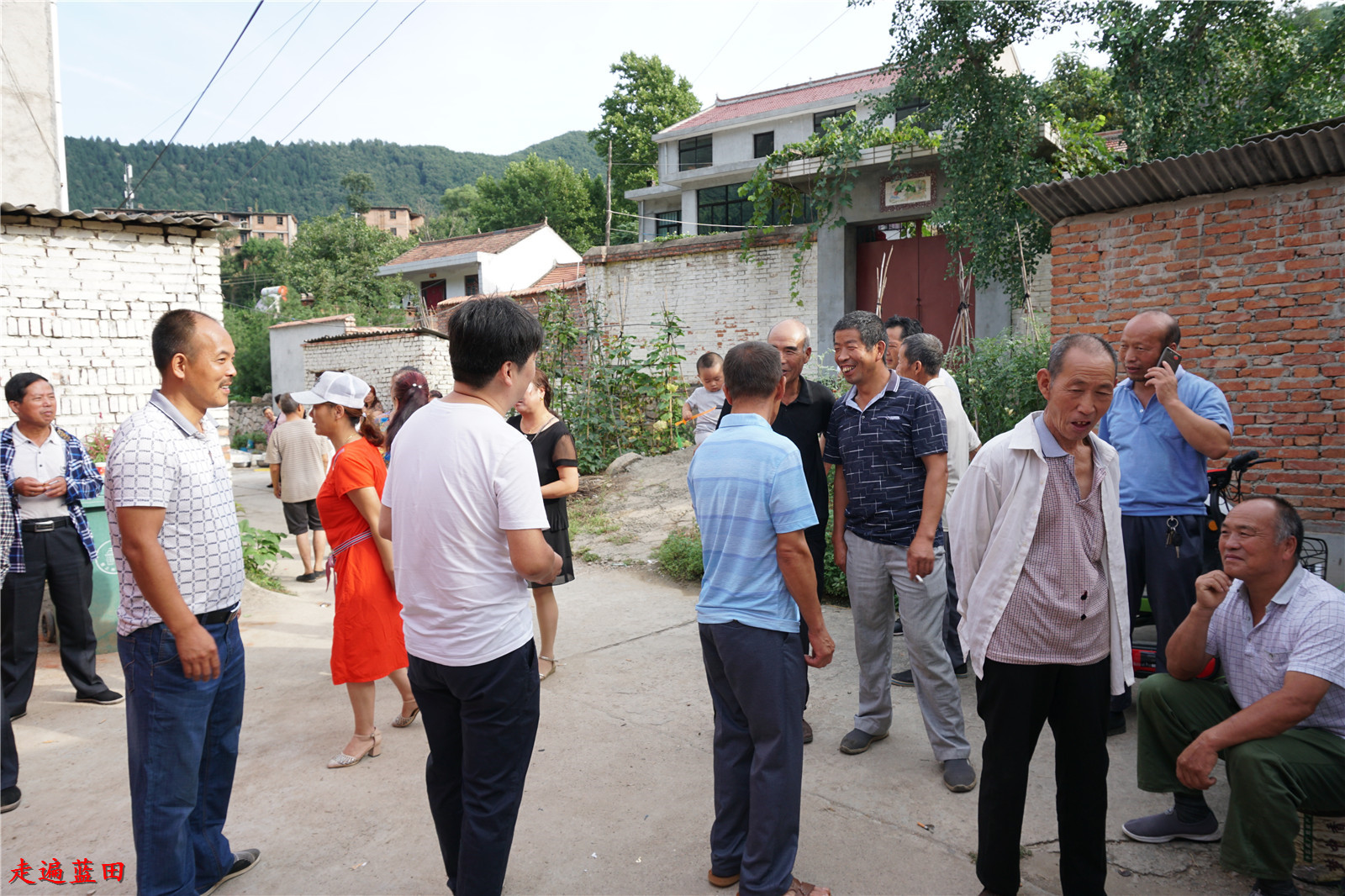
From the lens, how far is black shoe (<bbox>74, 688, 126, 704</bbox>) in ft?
15.3

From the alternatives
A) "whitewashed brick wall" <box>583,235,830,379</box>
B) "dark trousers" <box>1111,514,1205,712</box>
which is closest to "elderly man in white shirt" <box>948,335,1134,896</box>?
"dark trousers" <box>1111,514,1205,712</box>

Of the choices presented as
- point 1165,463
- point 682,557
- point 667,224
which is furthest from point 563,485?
point 667,224

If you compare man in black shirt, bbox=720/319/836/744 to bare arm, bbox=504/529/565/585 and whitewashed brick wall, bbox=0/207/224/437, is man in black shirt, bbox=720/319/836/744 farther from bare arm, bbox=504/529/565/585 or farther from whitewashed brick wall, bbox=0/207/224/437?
whitewashed brick wall, bbox=0/207/224/437

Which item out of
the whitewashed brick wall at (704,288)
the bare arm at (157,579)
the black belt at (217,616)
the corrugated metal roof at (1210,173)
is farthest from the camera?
the whitewashed brick wall at (704,288)

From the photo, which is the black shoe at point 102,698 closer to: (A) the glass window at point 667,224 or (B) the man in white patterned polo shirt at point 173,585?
(B) the man in white patterned polo shirt at point 173,585

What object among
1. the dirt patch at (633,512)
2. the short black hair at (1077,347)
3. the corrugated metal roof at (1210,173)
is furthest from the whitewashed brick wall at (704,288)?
the short black hair at (1077,347)

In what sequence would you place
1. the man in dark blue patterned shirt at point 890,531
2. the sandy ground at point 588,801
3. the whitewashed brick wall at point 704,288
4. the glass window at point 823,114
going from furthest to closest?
1. the glass window at point 823,114
2. the whitewashed brick wall at point 704,288
3. the man in dark blue patterned shirt at point 890,531
4. the sandy ground at point 588,801

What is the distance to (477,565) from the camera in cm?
223

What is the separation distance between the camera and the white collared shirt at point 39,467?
4.31 metres

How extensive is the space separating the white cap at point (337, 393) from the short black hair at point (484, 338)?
5.88 ft

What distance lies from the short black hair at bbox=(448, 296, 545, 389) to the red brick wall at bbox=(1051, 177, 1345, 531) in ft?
17.4

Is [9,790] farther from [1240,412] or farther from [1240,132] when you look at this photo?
[1240,132]

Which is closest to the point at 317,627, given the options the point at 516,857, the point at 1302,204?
the point at 516,857

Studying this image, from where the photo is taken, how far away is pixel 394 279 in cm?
Answer: 3556
